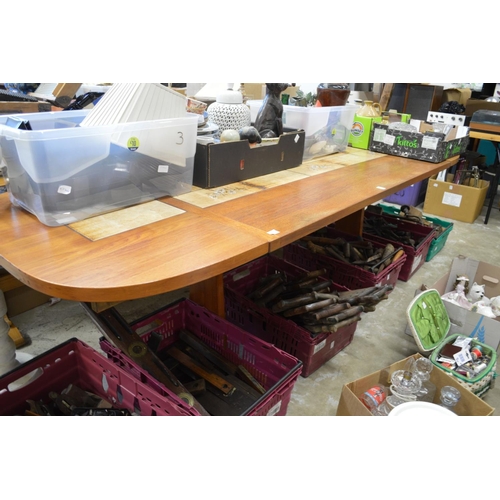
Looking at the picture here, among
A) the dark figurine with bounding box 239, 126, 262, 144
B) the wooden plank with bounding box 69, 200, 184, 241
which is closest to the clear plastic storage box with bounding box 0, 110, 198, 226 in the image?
the wooden plank with bounding box 69, 200, 184, 241

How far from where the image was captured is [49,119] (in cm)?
136

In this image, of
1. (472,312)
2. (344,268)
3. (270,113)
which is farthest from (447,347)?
(270,113)

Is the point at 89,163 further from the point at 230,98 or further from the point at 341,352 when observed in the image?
the point at 341,352

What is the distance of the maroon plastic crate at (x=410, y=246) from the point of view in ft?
8.21

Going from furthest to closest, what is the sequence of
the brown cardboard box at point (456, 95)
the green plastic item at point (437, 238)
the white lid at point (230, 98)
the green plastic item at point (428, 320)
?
the brown cardboard box at point (456, 95) < the green plastic item at point (437, 238) < the green plastic item at point (428, 320) < the white lid at point (230, 98)

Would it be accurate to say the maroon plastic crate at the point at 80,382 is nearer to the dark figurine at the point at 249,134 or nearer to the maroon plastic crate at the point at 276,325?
the maroon plastic crate at the point at 276,325

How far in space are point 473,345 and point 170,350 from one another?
132cm

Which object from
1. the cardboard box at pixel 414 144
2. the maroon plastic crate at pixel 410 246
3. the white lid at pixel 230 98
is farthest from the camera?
the maroon plastic crate at pixel 410 246

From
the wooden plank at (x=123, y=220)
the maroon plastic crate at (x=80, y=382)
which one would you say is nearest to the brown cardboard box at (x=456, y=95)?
the wooden plank at (x=123, y=220)

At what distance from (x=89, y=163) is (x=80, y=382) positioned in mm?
807

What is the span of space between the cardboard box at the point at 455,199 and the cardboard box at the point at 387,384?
2441 millimetres

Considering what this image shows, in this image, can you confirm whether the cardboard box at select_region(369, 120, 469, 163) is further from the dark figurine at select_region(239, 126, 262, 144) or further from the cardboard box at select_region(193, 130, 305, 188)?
the dark figurine at select_region(239, 126, 262, 144)

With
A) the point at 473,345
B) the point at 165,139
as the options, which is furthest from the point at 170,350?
the point at 473,345

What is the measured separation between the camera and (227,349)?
1.60m
